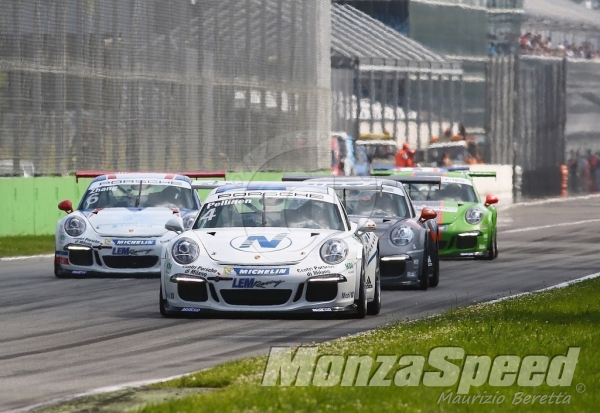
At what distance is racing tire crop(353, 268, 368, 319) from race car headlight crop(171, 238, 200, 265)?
53.9 inches

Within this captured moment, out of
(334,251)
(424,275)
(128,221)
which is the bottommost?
(424,275)

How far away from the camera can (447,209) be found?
21.9 metres

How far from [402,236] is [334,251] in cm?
371

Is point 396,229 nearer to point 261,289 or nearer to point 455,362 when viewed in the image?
point 261,289

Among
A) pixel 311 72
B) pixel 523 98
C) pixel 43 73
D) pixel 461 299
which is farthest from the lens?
pixel 523 98

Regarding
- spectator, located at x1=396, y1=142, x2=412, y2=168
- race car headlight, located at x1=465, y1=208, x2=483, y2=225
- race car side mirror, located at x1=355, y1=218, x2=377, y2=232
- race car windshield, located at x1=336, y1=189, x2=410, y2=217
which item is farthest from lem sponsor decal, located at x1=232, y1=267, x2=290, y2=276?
spectator, located at x1=396, y1=142, x2=412, y2=168

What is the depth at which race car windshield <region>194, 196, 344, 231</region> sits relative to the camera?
13625 mm

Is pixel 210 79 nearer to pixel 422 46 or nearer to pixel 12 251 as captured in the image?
pixel 12 251

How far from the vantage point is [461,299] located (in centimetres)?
1525

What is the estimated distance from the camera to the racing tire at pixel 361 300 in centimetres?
1288

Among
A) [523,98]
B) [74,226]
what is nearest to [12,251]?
[74,226]

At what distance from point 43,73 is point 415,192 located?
8.81 meters

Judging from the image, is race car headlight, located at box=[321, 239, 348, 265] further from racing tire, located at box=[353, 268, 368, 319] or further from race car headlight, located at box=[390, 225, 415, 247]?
race car headlight, located at box=[390, 225, 415, 247]

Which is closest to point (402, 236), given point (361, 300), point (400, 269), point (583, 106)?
point (400, 269)
